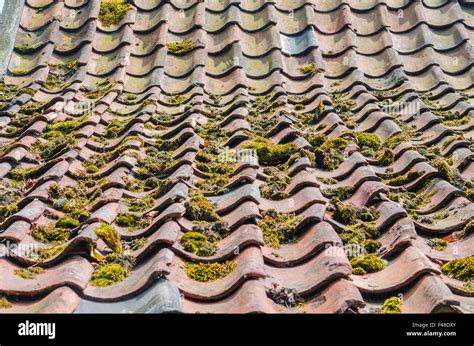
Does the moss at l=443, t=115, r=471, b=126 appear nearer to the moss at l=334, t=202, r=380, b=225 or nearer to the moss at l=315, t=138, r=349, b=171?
the moss at l=315, t=138, r=349, b=171

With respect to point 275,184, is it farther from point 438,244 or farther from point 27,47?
point 27,47

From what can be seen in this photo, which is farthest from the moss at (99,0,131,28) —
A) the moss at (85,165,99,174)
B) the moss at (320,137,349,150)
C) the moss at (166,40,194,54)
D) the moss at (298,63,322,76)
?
the moss at (320,137,349,150)

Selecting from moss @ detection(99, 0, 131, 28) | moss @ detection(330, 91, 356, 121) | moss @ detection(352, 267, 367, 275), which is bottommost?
moss @ detection(352, 267, 367, 275)

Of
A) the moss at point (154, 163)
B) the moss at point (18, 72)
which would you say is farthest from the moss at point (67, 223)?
the moss at point (18, 72)

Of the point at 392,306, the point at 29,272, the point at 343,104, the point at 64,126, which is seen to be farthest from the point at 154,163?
the point at 392,306

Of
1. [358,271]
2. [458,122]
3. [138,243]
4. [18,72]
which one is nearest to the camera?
[358,271]
